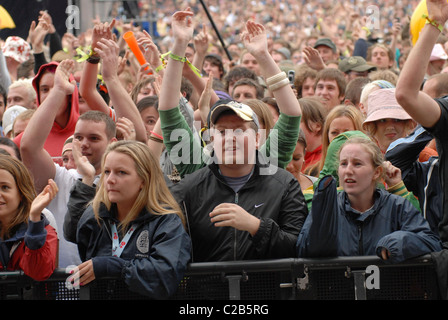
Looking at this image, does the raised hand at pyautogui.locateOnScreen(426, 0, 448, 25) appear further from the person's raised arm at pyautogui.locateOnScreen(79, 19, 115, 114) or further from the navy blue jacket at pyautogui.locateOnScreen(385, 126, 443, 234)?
the person's raised arm at pyautogui.locateOnScreen(79, 19, 115, 114)

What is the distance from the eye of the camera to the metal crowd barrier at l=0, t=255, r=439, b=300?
3.24 m

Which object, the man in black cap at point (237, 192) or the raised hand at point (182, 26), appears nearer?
the man in black cap at point (237, 192)

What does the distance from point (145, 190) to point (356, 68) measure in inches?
213

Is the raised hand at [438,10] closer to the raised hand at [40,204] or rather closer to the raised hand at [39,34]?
the raised hand at [40,204]

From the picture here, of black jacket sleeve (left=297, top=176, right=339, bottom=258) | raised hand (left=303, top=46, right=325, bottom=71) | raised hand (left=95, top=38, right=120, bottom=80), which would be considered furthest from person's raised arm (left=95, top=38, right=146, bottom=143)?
raised hand (left=303, top=46, right=325, bottom=71)

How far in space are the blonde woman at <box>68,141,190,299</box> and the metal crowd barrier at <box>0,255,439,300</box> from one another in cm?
9

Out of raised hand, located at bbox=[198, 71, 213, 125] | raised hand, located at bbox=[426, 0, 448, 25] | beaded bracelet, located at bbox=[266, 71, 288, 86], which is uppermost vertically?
raised hand, located at bbox=[198, 71, 213, 125]

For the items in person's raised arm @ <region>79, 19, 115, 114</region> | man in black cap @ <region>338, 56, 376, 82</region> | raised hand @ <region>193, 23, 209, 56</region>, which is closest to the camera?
person's raised arm @ <region>79, 19, 115, 114</region>

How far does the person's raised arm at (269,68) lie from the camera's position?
3.96 m

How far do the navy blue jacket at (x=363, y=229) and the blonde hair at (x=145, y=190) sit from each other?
700 mm

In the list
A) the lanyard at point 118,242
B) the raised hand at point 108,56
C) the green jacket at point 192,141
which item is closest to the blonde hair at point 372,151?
the green jacket at point 192,141

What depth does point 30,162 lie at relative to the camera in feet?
14.3

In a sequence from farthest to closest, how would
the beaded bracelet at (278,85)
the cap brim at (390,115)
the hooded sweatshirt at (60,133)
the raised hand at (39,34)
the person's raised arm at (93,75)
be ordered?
the raised hand at (39,34)
the person's raised arm at (93,75)
the hooded sweatshirt at (60,133)
the cap brim at (390,115)
the beaded bracelet at (278,85)
